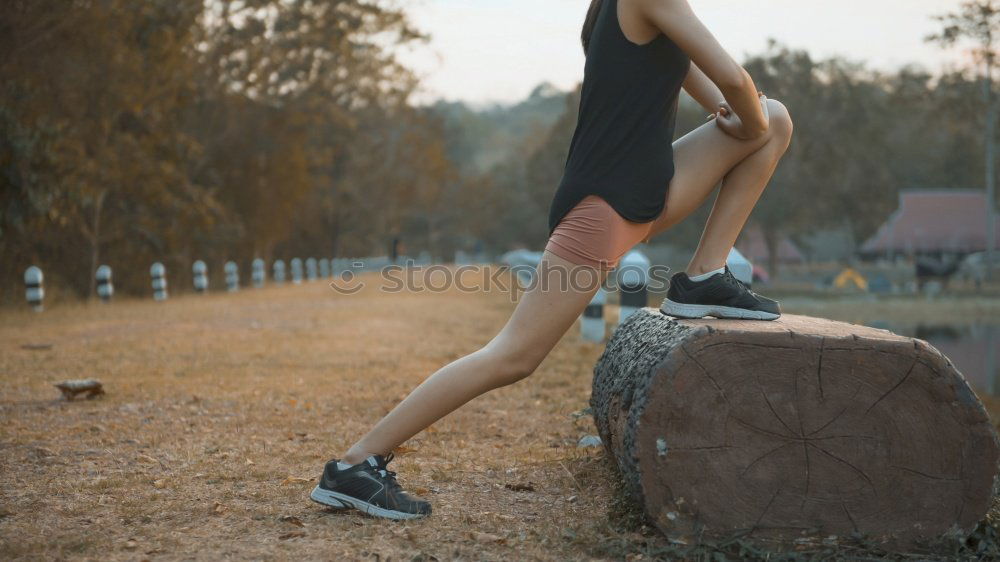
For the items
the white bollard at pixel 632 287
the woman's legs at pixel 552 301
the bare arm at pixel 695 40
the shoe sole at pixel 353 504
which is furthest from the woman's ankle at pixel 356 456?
the white bollard at pixel 632 287

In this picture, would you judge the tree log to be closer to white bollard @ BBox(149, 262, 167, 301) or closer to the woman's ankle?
the woman's ankle

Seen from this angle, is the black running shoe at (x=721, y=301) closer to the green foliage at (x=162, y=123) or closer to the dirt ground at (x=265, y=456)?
the dirt ground at (x=265, y=456)

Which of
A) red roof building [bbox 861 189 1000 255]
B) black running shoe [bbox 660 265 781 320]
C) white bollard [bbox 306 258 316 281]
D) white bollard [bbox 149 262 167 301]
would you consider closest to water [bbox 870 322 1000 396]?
black running shoe [bbox 660 265 781 320]

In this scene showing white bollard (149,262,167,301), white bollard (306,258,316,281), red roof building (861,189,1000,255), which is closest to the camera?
white bollard (149,262,167,301)

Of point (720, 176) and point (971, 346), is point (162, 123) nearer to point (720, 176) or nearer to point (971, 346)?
point (971, 346)

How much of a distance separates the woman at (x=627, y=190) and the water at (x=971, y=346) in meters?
7.39

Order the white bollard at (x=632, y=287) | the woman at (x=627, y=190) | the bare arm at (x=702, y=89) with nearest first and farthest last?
the woman at (x=627, y=190) → the bare arm at (x=702, y=89) → the white bollard at (x=632, y=287)

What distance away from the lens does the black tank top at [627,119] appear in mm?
3244

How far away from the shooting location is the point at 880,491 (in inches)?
131

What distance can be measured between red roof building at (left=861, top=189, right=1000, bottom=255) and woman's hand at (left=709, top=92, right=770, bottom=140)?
50.5 meters

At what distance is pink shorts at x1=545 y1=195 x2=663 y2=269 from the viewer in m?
3.29

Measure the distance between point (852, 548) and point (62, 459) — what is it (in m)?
3.58

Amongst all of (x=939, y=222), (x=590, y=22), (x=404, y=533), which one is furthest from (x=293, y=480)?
(x=939, y=222)

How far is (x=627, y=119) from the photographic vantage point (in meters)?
3.25
